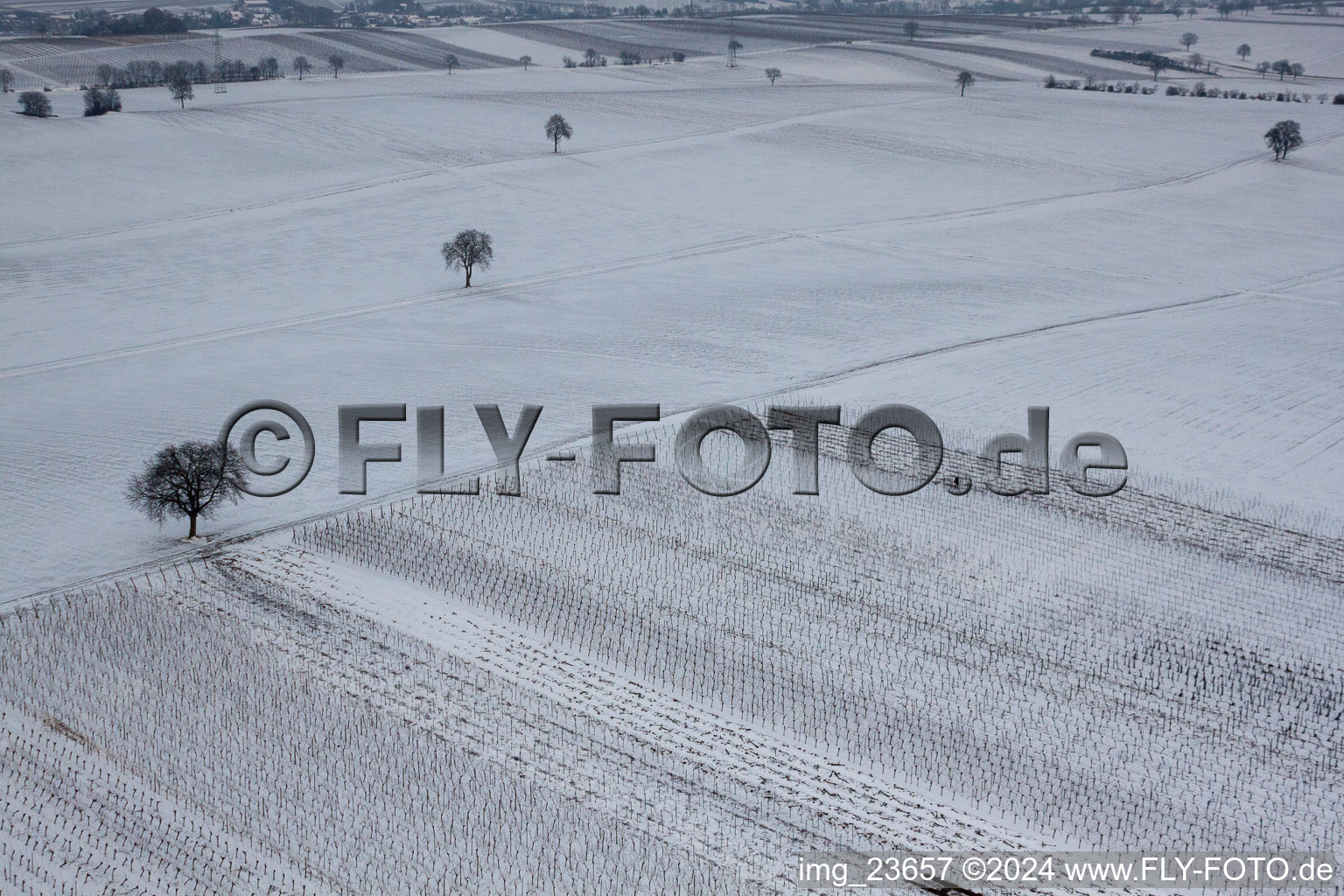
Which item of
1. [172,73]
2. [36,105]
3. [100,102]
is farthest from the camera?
[172,73]

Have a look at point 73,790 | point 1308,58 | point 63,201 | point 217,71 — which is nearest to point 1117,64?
point 1308,58

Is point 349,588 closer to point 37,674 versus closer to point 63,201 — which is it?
Result: point 37,674

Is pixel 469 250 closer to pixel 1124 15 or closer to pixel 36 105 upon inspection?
pixel 36 105

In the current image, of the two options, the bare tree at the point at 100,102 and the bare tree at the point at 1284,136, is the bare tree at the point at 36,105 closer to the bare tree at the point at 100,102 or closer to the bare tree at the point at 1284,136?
the bare tree at the point at 100,102

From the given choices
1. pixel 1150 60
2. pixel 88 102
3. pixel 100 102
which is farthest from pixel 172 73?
pixel 1150 60

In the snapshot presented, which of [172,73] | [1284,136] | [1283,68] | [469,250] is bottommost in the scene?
[469,250]

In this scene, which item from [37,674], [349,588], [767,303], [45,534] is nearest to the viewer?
[37,674]

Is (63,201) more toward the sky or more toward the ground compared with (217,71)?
more toward the ground
